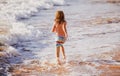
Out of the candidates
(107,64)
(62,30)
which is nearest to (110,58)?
(107,64)

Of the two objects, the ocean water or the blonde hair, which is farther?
the ocean water

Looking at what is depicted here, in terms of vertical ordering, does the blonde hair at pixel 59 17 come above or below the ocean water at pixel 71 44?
above

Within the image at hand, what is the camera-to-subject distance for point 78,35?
13227 millimetres

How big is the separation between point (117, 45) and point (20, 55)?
10.6ft

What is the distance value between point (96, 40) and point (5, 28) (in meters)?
4.06

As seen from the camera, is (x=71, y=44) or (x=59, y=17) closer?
(x=59, y=17)

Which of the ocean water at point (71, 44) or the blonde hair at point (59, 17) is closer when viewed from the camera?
the blonde hair at point (59, 17)

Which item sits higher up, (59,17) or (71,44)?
(59,17)

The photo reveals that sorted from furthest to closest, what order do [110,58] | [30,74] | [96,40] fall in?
1. [96,40]
2. [110,58]
3. [30,74]

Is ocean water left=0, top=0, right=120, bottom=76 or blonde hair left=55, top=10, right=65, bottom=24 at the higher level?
blonde hair left=55, top=10, right=65, bottom=24

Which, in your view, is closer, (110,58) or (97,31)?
(110,58)

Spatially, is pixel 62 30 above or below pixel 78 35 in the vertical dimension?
above

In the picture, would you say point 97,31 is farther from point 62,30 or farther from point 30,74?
point 30,74

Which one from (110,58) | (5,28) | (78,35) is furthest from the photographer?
(5,28)
